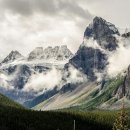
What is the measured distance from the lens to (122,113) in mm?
76000

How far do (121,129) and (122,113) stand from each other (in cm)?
273

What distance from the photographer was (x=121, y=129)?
7494cm
